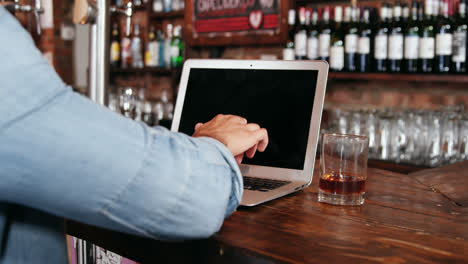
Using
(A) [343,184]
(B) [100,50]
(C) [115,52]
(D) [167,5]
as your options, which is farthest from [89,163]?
(C) [115,52]

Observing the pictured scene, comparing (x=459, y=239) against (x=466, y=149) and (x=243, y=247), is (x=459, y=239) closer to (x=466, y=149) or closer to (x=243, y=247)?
(x=243, y=247)

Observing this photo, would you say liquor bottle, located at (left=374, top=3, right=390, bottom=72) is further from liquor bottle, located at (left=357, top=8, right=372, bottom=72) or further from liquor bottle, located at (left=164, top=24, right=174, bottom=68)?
liquor bottle, located at (left=164, top=24, right=174, bottom=68)

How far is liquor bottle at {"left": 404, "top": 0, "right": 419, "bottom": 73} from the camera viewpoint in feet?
7.01

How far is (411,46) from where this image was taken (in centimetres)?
214

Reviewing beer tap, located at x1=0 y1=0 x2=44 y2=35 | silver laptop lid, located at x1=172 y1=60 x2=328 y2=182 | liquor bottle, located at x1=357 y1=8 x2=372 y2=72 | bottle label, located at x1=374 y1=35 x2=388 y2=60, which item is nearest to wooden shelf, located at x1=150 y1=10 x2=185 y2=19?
liquor bottle, located at x1=357 y1=8 x2=372 y2=72

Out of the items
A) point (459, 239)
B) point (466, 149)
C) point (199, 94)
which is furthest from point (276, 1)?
point (459, 239)

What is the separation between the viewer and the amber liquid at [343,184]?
83 centimetres

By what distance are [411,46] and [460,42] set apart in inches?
8.0

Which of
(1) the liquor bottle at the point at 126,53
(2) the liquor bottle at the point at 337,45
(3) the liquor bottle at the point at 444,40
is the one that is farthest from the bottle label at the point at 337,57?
(1) the liquor bottle at the point at 126,53

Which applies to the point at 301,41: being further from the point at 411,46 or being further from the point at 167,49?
the point at 167,49

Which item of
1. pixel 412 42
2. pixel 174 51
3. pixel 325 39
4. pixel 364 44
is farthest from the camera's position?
pixel 174 51

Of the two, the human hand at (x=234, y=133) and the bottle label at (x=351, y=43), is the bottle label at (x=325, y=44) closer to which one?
the bottle label at (x=351, y=43)

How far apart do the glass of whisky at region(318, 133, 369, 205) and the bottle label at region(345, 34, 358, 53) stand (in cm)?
156

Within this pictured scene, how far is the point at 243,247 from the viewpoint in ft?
1.93
